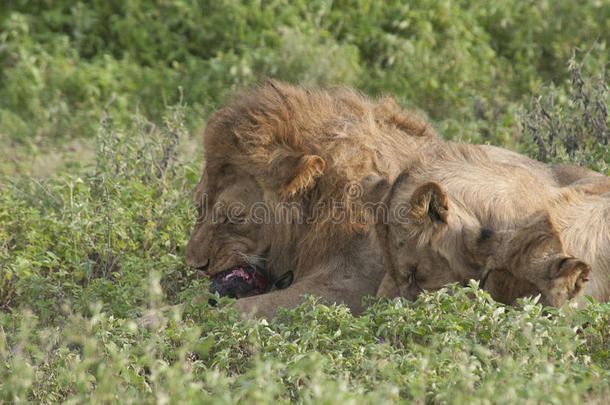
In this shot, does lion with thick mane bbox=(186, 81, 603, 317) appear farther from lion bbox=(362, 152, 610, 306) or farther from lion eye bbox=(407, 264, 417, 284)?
lion eye bbox=(407, 264, 417, 284)

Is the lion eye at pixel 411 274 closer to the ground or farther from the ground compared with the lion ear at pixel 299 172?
closer to the ground

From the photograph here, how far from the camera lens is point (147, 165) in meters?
7.07

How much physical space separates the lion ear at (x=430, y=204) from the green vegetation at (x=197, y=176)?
44 cm

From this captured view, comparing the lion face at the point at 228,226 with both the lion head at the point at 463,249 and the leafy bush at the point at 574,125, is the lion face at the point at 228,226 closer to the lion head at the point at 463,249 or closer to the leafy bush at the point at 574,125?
the lion head at the point at 463,249

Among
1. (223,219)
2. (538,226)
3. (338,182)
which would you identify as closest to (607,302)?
(538,226)

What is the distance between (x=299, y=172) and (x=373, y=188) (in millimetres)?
484

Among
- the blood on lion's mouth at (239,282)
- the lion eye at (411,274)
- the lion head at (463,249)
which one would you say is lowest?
the blood on lion's mouth at (239,282)

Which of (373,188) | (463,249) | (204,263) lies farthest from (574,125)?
(204,263)

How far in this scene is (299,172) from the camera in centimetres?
513

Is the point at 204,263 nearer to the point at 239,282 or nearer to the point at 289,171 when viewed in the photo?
the point at 239,282

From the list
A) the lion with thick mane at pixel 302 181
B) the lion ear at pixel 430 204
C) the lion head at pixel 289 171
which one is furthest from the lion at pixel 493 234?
the lion head at pixel 289 171

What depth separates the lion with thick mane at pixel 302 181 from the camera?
16.9 feet

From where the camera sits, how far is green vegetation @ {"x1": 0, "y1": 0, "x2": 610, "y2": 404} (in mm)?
3598

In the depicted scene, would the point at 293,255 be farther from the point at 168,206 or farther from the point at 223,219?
the point at 168,206
